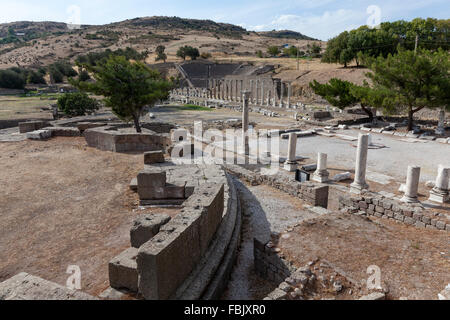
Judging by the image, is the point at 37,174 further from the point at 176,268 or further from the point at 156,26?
the point at 156,26

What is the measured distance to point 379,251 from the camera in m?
6.53

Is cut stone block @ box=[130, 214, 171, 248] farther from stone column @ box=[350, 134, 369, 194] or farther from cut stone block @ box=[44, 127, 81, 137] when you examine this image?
cut stone block @ box=[44, 127, 81, 137]

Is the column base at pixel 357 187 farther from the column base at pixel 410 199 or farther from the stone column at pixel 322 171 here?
the column base at pixel 410 199

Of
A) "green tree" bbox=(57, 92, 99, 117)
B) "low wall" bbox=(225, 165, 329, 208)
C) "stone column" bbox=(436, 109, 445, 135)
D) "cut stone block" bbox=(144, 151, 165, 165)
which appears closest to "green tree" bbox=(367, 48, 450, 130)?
"stone column" bbox=(436, 109, 445, 135)

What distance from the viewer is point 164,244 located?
15.9 ft

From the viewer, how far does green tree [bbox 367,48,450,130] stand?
21781 mm

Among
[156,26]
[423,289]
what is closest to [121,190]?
[423,289]

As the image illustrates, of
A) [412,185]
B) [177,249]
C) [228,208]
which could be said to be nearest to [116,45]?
[412,185]

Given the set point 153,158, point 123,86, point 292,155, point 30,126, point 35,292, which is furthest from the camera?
point 30,126

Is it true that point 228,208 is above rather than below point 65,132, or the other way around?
below

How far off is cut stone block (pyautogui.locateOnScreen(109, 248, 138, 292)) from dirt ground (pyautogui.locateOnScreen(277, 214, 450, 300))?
293 cm

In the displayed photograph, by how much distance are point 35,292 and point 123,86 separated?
51.5ft

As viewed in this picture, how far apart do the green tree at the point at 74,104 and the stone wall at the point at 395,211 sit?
2852 cm

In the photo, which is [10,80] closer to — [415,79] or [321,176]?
[415,79]
